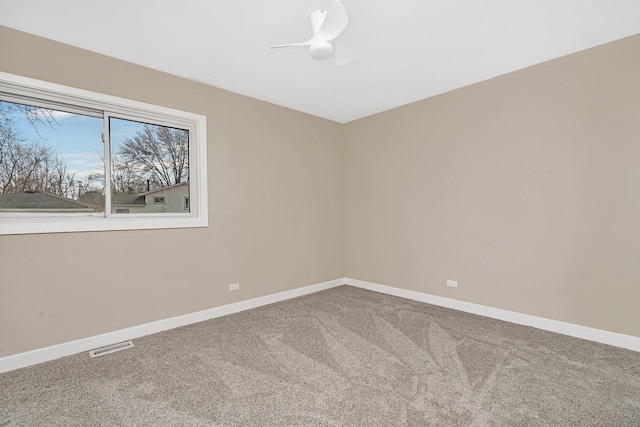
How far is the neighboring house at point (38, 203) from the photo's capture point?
233 cm

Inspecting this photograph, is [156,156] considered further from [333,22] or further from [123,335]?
[333,22]

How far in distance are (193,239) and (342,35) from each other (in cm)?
240

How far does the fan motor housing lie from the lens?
2.05 metres

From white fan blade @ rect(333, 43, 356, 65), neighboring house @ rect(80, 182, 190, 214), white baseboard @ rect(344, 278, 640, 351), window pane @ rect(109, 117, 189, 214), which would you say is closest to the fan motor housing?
→ white fan blade @ rect(333, 43, 356, 65)

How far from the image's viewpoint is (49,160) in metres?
2.52

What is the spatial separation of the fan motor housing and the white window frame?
1634mm

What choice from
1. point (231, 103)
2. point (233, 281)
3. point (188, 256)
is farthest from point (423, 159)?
point (188, 256)

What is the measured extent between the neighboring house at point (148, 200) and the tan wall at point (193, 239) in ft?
0.92

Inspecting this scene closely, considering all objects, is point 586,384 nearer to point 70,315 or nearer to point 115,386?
point 115,386

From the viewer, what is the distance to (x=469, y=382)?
6.57ft

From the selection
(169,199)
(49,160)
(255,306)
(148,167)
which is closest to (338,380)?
(255,306)

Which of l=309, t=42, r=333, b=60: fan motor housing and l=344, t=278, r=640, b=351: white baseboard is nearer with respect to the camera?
l=309, t=42, r=333, b=60: fan motor housing

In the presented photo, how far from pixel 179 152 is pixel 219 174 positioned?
0.47 meters

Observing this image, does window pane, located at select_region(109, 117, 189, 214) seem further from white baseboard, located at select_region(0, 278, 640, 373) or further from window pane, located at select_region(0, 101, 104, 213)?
white baseboard, located at select_region(0, 278, 640, 373)
